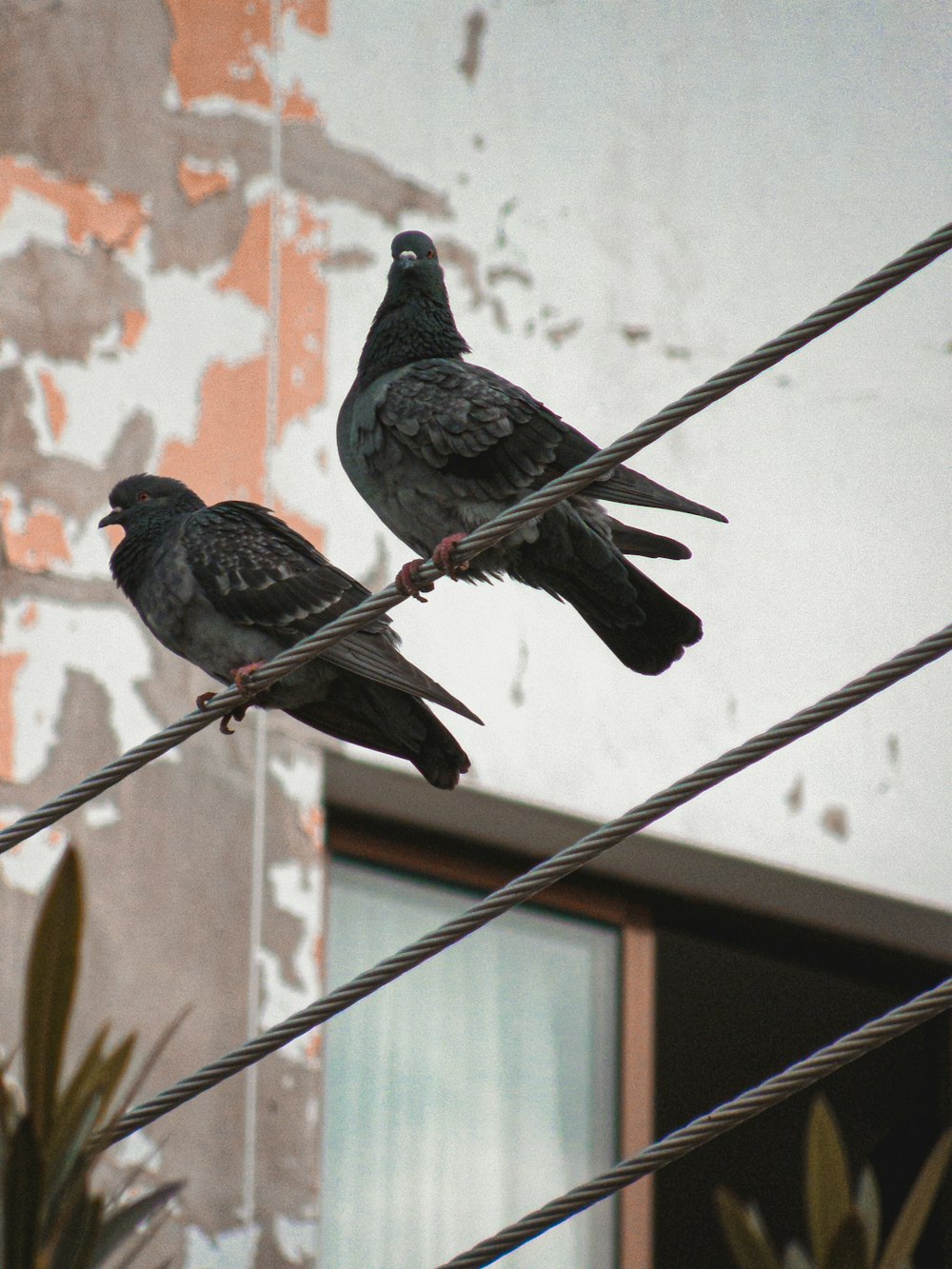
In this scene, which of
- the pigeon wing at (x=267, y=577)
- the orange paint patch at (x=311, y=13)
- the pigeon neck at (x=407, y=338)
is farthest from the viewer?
the orange paint patch at (x=311, y=13)

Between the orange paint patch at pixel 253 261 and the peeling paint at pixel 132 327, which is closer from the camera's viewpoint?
the peeling paint at pixel 132 327

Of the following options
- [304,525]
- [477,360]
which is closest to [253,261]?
[477,360]

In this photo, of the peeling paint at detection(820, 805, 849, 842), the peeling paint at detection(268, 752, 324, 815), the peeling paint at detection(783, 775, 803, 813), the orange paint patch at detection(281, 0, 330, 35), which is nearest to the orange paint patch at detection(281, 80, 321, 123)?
the orange paint patch at detection(281, 0, 330, 35)

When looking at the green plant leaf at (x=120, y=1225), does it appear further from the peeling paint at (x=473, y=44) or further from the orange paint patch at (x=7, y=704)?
the peeling paint at (x=473, y=44)

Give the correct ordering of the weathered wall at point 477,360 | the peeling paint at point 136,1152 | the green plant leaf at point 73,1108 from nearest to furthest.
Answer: the green plant leaf at point 73,1108
the peeling paint at point 136,1152
the weathered wall at point 477,360

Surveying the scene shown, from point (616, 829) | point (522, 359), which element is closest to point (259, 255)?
point (522, 359)

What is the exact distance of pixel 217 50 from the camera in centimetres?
649

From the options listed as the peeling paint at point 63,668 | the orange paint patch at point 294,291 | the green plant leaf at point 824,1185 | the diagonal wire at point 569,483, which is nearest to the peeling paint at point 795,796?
the orange paint patch at point 294,291

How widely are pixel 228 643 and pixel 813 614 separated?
2885 millimetres

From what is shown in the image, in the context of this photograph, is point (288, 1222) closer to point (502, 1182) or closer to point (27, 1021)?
point (502, 1182)

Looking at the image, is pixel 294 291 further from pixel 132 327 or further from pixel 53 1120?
pixel 53 1120

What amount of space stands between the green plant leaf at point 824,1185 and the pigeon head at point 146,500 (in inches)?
103

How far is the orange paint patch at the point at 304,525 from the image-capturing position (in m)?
6.19

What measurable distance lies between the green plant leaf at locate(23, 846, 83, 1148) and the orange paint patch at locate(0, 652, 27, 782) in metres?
3.60
